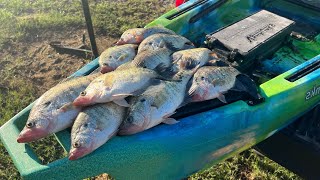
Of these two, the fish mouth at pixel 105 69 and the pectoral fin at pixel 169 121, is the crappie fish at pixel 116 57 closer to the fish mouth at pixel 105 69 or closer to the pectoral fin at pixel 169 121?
the fish mouth at pixel 105 69

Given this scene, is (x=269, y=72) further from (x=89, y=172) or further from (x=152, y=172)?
(x=89, y=172)

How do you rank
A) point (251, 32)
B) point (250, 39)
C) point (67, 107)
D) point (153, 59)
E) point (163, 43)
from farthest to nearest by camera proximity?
point (251, 32), point (250, 39), point (163, 43), point (153, 59), point (67, 107)

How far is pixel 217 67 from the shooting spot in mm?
3207

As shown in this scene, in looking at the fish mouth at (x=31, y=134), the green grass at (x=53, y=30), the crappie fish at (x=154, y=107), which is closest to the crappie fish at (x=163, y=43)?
the crappie fish at (x=154, y=107)

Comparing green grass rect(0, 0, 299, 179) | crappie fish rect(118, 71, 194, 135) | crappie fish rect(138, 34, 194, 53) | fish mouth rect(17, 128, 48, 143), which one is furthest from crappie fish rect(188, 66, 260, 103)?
green grass rect(0, 0, 299, 179)

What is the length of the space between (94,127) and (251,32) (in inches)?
82.8

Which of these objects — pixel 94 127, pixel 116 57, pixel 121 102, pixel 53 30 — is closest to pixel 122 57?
pixel 116 57

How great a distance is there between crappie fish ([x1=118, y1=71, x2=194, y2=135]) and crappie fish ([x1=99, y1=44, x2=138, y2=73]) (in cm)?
51

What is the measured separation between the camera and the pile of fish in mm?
2637

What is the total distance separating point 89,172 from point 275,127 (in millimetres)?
1694

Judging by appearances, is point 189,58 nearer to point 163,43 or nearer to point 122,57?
point 163,43

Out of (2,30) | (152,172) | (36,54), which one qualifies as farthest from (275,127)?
(2,30)

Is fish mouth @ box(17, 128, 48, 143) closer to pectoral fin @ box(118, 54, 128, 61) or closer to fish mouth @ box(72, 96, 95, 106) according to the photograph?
fish mouth @ box(72, 96, 95, 106)

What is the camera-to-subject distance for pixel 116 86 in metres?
2.77
